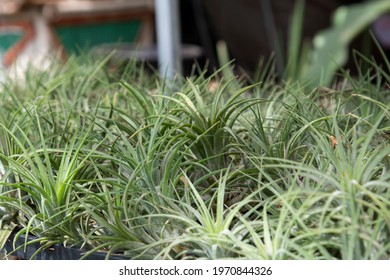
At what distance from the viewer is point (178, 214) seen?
3.21 ft

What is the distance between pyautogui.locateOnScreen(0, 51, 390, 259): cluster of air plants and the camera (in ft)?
2.80

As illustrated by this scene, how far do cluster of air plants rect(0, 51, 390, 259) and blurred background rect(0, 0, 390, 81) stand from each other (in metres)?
2.46

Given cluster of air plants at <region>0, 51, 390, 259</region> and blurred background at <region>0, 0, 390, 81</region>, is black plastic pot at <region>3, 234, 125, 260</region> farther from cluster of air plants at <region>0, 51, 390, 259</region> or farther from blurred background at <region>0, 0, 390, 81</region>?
blurred background at <region>0, 0, 390, 81</region>

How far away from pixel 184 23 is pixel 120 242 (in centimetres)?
425

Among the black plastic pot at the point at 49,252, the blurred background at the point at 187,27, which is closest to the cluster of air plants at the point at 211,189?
the black plastic pot at the point at 49,252

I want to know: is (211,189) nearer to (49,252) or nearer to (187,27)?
(49,252)

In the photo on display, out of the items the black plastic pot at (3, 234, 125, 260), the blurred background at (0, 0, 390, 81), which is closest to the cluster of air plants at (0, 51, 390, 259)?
the black plastic pot at (3, 234, 125, 260)

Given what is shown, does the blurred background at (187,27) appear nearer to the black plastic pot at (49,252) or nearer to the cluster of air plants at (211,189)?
the cluster of air plants at (211,189)

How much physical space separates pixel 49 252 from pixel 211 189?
25 centimetres

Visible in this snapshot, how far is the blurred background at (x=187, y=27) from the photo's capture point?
4.05m

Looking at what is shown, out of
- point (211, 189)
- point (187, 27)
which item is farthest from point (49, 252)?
point (187, 27)

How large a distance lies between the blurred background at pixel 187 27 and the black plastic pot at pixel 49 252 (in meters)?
2.58
